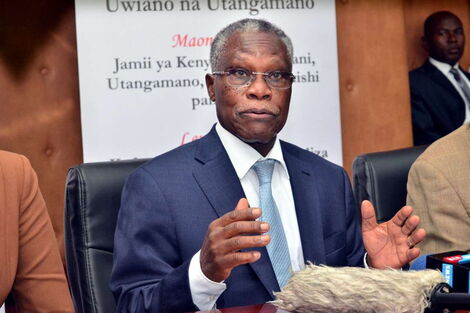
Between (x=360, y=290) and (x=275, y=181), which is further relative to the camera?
(x=275, y=181)

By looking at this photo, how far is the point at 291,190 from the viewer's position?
2.27 metres

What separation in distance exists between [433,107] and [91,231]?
3023mm

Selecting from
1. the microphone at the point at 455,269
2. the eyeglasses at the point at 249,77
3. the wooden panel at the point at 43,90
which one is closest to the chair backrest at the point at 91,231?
the eyeglasses at the point at 249,77

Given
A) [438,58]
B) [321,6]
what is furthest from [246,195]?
[438,58]

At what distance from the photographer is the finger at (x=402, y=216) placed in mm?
1914

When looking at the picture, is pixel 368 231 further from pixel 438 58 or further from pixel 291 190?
pixel 438 58

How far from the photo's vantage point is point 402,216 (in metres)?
1.93

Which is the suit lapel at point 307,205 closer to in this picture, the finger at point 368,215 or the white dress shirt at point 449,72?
the finger at point 368,215

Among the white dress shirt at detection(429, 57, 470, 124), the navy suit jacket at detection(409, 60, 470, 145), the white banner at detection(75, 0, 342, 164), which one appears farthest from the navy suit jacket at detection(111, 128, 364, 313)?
the white dress shirt at detection(429, 57, 470, 124)

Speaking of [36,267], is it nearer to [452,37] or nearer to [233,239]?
[233,239]

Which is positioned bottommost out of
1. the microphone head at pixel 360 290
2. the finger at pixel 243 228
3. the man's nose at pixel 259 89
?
the microphone head at pixel 360 290

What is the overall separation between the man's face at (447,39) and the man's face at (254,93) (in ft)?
9.64

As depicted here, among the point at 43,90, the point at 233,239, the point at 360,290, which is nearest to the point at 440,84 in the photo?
the point at 43,90

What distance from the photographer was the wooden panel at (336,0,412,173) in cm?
454
